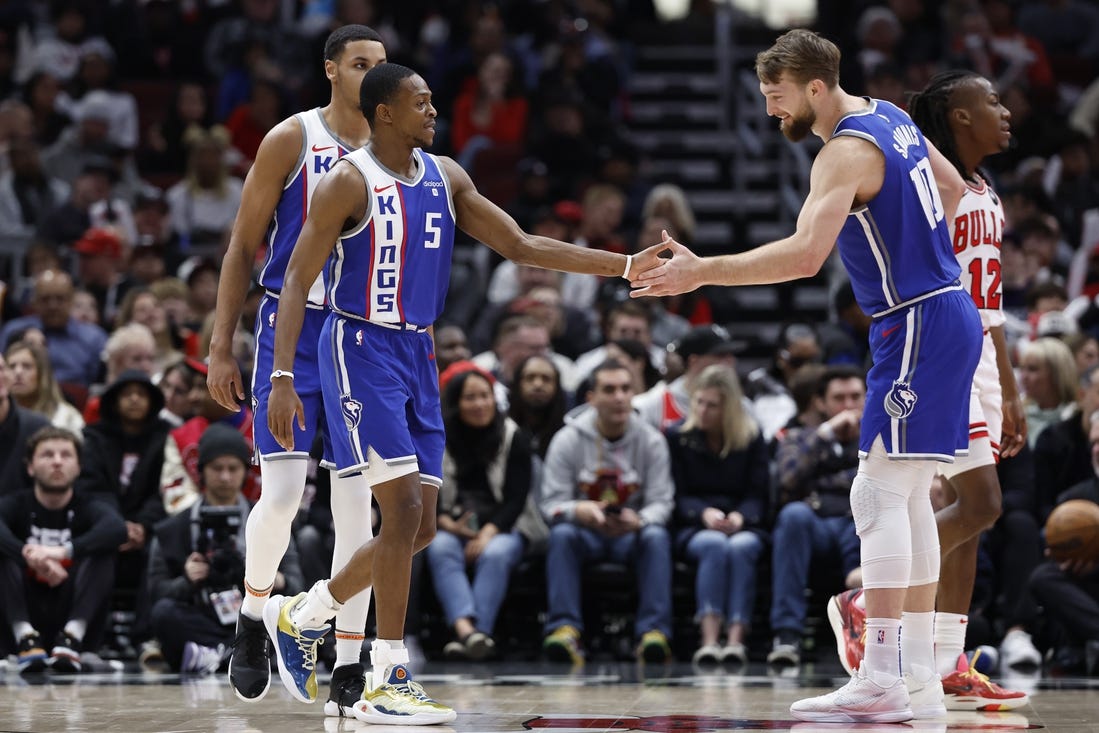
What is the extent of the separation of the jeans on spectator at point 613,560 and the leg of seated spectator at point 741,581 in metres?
0.34

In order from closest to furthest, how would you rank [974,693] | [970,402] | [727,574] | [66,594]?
[970,402]
[974,693]
[66,594]
[727,574]

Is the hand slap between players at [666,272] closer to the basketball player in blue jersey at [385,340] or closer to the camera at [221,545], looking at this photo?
the basketball player in blue jersey at [385,340]

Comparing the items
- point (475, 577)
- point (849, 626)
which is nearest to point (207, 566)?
point (475, 577)

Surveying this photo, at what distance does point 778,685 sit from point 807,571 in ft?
5.56

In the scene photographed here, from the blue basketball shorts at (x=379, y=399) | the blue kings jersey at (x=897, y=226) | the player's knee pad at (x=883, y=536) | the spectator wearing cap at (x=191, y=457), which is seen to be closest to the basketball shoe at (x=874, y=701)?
the player's knee pad at (x=883, y=536)

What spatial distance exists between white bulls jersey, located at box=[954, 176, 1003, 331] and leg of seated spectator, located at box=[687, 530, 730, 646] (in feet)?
9.86

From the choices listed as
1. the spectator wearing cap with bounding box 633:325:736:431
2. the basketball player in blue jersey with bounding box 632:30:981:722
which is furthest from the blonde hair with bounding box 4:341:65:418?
the basketball player in blue jersey with bounding box 632:30:981:722

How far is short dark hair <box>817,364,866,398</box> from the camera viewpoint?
9195mm

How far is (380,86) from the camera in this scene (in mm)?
5645

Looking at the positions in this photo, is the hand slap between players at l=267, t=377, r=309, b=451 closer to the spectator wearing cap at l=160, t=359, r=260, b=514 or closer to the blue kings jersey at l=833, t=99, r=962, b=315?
the blue kings jersey at l=833, t=99, r=962, b=315

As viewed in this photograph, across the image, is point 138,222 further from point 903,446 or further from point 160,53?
point 903,446

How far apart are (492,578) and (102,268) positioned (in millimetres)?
4780

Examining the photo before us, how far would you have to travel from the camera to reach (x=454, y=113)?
15.0 meters

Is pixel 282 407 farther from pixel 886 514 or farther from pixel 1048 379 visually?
pixel 1048 379
